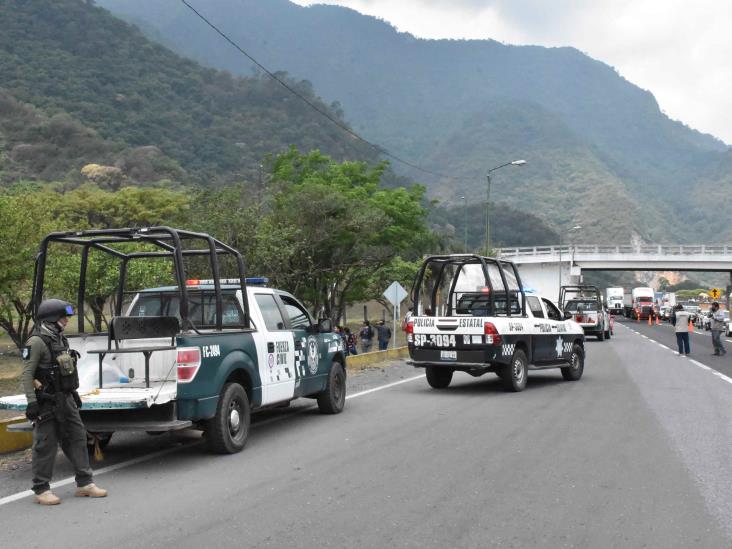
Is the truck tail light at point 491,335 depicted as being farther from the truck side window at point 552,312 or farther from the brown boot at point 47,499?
the brown boot at point 47,499

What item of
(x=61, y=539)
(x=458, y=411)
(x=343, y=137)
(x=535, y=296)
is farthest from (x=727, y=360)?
(x=343, y=137)

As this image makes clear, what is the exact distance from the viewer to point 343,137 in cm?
15212

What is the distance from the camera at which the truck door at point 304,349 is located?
1040 cm

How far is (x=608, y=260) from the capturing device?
241 feet

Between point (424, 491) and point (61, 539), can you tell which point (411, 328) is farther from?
point (61, 539)

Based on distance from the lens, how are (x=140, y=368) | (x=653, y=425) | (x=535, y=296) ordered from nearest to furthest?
(x=140, y=368) → (x=653, y=425) → (x=535, y=296)

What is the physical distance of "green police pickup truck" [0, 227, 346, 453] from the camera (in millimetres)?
7777

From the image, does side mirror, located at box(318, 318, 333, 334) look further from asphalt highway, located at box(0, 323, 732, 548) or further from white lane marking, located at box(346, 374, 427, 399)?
white lane marking, located at box(346, 374, 427, 399)

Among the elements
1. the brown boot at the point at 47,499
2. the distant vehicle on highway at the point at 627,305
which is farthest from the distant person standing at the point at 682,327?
the distant vehicle on highway at the point at 627,305

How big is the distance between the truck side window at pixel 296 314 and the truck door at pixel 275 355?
37cm

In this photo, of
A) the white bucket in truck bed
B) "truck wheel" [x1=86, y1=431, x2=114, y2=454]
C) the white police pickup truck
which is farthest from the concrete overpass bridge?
the white bucket in truck bed

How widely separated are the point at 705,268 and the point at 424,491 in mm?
72430

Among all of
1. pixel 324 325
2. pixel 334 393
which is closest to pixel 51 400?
pixel 324 325

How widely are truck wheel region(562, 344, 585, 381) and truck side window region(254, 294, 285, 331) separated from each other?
8.25m
